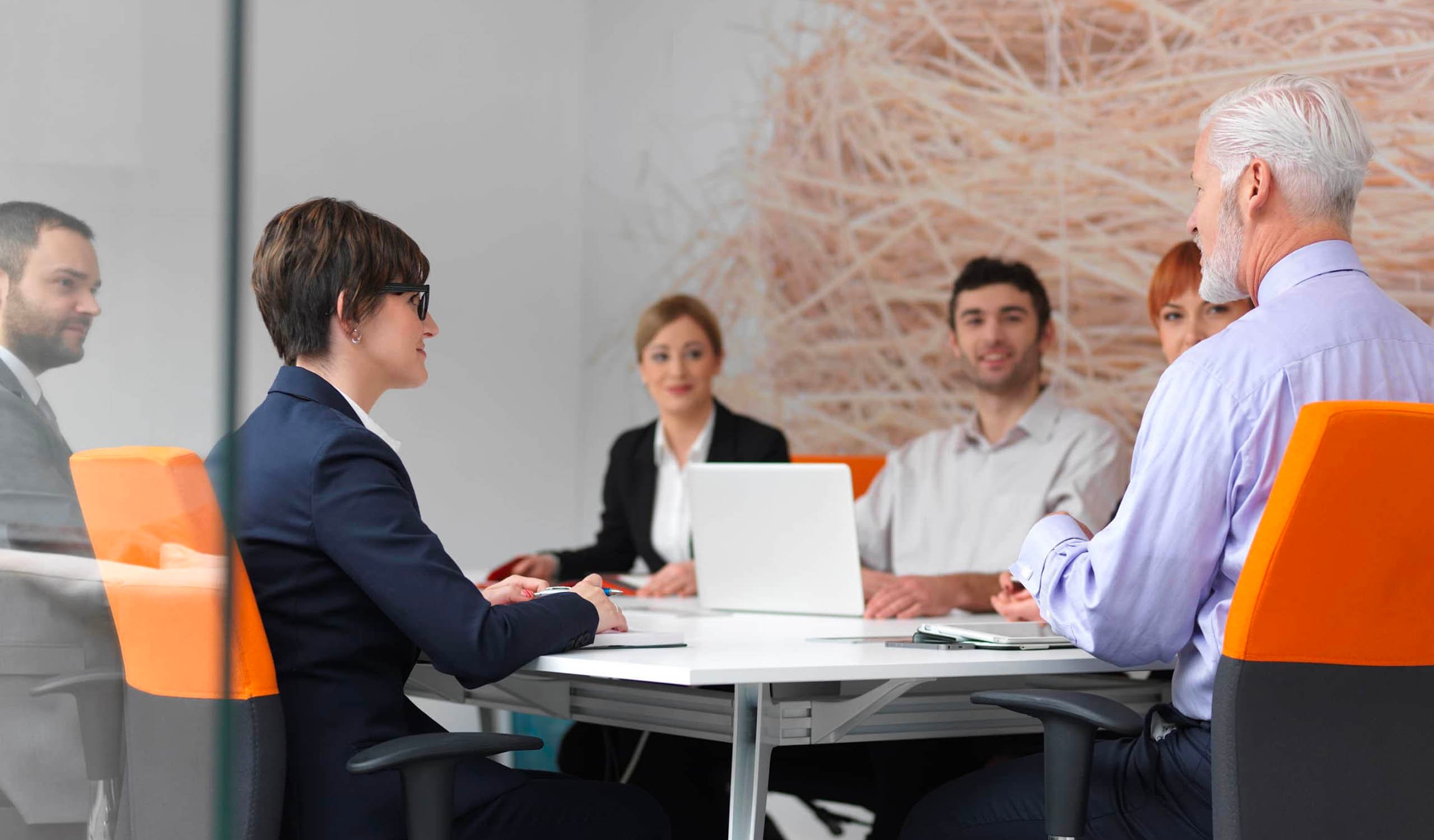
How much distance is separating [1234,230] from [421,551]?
1257mm

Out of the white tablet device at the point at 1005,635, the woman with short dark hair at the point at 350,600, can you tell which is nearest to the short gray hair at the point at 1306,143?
the white tablet device at the point at 1005,635

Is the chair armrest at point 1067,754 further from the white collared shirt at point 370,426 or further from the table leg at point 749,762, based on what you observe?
the white collared shirt at point 370,426

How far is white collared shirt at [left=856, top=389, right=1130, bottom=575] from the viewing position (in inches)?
131

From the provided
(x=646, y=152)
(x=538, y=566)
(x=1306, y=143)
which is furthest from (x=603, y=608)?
(x=646, y=152)

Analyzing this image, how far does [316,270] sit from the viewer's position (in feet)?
6.51

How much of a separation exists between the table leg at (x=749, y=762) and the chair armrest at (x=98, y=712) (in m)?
0.79

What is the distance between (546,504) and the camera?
639cm

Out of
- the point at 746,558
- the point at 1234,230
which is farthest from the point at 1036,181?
the point at 1234,230

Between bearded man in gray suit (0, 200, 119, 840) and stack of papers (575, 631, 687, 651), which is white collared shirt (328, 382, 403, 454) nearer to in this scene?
stack of papers (575, 631, 687, 651)

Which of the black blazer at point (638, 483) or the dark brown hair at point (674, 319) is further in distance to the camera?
the dark brown hair at point (674, 319)

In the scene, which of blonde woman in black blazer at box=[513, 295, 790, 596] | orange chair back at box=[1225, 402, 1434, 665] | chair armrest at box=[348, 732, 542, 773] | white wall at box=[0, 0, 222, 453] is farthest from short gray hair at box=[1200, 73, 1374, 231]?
blonde woman in black blazer at box=[513, 295, 790, 596]

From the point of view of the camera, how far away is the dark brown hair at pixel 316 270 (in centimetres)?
199

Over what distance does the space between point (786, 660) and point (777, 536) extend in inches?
32.9

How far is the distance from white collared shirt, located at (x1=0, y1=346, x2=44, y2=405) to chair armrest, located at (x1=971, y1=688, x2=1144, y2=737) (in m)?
1.20
